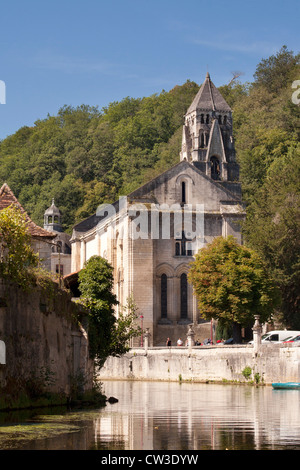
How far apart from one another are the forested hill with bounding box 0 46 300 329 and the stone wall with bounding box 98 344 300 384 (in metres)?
34.6

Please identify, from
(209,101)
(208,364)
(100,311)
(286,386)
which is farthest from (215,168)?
(100,311)

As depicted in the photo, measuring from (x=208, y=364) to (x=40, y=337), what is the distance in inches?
1171

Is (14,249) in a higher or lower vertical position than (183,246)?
lower

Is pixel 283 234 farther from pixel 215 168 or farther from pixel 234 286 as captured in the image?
pixel 215 168

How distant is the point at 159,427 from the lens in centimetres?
2203

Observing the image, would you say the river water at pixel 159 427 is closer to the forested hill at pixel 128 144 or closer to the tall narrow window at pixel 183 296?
the tall narrow window at pixel 183 296

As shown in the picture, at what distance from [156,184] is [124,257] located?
6698 mm

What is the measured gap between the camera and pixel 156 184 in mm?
76375

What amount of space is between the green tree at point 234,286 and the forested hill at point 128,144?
96.4ft

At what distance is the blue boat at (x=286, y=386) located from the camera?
43.0 meters

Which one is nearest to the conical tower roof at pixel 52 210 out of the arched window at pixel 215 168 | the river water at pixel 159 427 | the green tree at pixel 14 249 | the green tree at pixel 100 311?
the arched window at pixel 215 168
